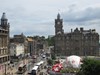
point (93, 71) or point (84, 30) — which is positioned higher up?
point (84, 30)

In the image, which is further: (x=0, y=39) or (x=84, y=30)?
(x=84, y=30)

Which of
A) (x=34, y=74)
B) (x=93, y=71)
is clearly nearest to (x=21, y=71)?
(x=34, y=74)

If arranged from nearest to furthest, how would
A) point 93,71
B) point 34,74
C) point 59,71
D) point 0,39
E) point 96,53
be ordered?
point 93,71 < point 59,71 < point 34,74 < point 0,39 < point 96,53

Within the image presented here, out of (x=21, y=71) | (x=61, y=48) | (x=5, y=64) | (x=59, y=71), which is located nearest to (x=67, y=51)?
(x=61, y=48)

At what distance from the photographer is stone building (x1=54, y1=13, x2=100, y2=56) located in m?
184

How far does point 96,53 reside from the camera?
602ft

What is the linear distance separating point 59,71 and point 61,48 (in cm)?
9672

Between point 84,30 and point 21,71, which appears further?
point 84,30

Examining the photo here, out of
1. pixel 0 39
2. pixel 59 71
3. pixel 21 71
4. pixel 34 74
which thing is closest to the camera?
pixel 59 71

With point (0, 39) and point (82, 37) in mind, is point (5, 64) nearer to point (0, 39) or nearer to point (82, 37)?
point (0, 39)

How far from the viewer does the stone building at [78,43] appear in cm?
18400

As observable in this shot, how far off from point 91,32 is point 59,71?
315 feet

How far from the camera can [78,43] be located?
186750 mm

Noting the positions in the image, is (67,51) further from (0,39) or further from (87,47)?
(0,39)
